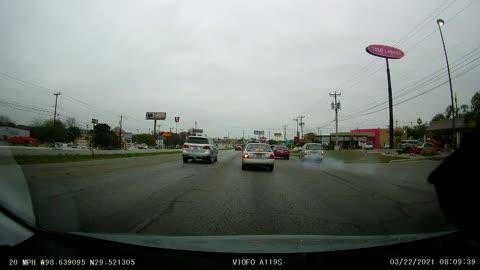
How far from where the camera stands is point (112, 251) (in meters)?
2.79

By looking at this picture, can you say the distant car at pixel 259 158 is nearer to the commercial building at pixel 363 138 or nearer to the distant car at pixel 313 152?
the distant car at pixel 313 152

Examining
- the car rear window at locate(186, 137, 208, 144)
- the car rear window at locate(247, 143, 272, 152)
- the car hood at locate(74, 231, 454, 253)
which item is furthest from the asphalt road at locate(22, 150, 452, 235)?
the car rear window at locate(186, 137, 208, 144)

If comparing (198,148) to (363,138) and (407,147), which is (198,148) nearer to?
(407,147)

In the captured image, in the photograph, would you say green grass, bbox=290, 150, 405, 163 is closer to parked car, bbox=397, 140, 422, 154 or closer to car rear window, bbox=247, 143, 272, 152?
parked car, bbox=397, 140, 422, 154

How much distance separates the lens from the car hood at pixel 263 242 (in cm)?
288

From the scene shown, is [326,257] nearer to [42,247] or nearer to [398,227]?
[42,247]

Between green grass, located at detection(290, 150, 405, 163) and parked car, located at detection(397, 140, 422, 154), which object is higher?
parked car, located at detection(397, 140, 422, 154)

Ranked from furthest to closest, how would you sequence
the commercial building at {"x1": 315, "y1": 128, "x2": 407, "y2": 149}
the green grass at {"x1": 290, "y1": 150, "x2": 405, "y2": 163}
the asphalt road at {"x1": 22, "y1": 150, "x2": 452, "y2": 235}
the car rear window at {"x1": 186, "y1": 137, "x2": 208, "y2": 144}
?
the commercial building at {"x1": 315, "y1": 128, "x2": 407, "y2": 149}, the green grass at {"x1": 290, "y1": 150, "x2": 405, "y2": 163}, the car rear window at {"x1": 186, "y1": 137, "x2": 208, "y2": 144}, the asphalt road at {"x1": 22, "y1": 150, "x2": 452, "y2": 235}

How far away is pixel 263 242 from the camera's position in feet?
10.4

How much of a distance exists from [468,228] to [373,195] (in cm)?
607

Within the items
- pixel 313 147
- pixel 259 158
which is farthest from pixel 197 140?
pixel 313 147

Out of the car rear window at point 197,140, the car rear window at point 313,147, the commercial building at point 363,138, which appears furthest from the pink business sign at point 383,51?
the commercial building at point 363,138

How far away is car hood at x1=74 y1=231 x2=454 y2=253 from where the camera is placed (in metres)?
2.88
